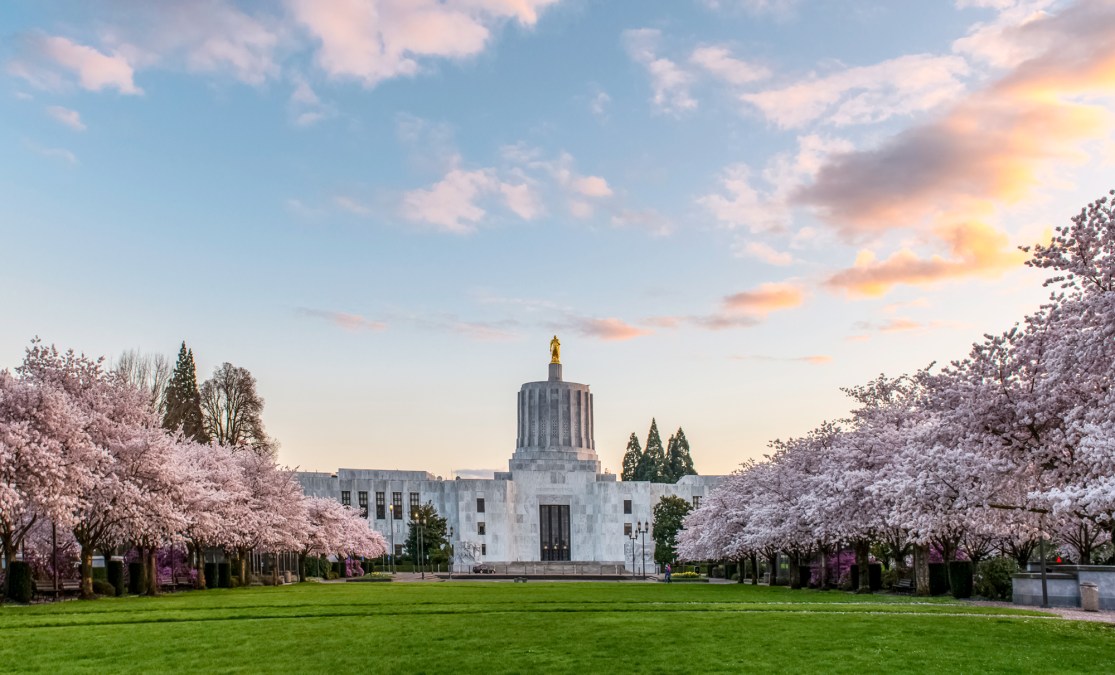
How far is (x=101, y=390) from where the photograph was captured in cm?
4350

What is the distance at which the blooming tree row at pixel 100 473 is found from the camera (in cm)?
3534

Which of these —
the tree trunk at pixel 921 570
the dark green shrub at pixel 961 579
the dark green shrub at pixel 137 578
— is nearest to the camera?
the dark green shrub at pixel 961 579

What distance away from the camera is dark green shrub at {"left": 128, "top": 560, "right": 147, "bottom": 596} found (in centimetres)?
4559

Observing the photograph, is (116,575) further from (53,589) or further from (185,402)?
(185,402)

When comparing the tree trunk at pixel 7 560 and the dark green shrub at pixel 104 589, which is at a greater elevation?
the tree trunk at pixel 7 560

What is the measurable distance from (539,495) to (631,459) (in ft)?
128

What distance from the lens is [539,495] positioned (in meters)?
124

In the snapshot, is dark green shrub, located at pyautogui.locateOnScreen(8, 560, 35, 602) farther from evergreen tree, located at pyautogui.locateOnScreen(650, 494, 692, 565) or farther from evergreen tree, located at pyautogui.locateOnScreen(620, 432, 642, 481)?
evergreen tree, located at pyautogui.locateOnScreen(620, 432, 642, 481)

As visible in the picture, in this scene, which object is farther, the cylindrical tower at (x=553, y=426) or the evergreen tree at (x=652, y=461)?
the evergreen tree at (x=652, y=461)

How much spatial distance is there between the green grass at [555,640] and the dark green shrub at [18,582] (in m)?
5.55

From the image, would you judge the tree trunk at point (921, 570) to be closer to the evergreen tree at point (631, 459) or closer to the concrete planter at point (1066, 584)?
the concrete planter at point (1066, 584)

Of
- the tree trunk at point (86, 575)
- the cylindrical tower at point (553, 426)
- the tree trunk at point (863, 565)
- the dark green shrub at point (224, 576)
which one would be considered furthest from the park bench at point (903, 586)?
the cylindrical tower at point (553, 426)

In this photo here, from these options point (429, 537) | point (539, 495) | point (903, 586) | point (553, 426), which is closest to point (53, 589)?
point (903, 586)

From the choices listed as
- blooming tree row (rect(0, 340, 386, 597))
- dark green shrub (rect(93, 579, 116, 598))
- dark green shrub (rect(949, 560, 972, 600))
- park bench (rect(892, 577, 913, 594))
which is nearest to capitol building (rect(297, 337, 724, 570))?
blooming tree row (rect(0, 340, 386, 597))
